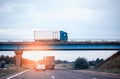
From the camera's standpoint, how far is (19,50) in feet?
284

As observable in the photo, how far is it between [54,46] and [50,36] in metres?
2.99

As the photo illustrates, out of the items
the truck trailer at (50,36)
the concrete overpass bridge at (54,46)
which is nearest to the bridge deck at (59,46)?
the concrete overpass bridge at (54,46)

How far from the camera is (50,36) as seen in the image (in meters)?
85.4

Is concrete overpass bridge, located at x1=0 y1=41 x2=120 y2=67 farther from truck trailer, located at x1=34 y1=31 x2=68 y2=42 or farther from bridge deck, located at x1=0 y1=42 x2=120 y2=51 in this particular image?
truck trailer, located at x1=34 y1=31 x2=68 y2=42

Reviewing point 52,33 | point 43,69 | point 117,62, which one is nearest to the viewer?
point 43,69

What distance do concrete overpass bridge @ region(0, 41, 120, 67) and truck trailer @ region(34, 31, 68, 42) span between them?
1.17 m

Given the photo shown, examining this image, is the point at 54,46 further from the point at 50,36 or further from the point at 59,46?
the point at 50,36

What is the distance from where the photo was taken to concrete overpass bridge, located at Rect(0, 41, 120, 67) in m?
85.9

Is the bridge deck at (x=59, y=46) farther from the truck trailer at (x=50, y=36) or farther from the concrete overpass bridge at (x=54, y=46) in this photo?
the truck trailer at (x=50, y=36)

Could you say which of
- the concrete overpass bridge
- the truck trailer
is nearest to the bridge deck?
the concrete overpass bridge

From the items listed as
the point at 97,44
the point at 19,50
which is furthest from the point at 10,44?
the point at 97,44

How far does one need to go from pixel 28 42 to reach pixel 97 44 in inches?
717

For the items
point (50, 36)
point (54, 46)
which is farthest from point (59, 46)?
point (50, 36)

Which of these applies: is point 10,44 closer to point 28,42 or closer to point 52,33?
point 28,42
